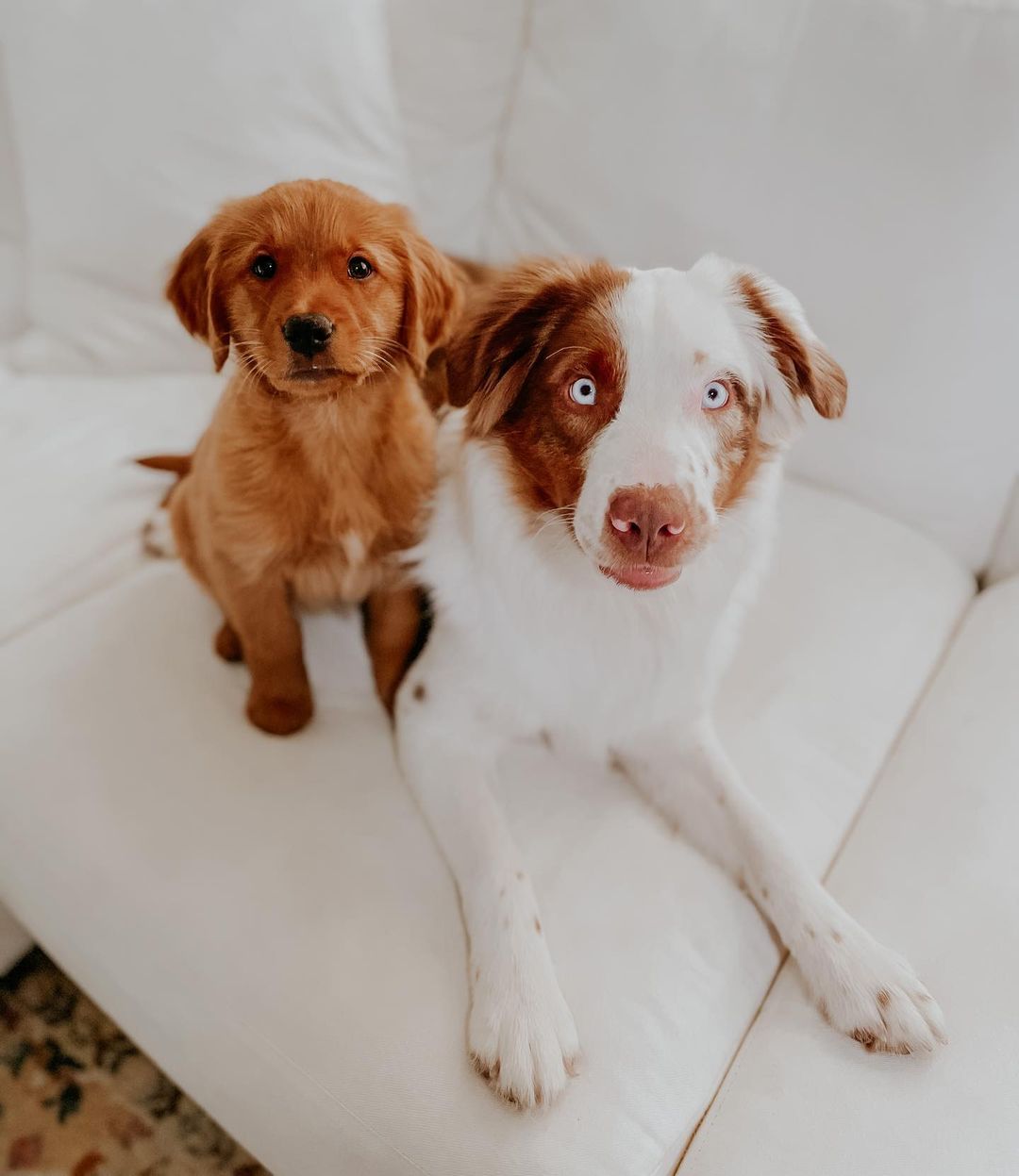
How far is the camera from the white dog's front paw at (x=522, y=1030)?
1011 mm

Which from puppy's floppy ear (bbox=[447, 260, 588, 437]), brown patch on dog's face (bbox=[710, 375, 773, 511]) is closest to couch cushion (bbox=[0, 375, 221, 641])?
puppy's floppy ear (bbox=[447, 260, 588, 437])

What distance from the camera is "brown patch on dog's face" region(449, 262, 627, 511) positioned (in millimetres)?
1122

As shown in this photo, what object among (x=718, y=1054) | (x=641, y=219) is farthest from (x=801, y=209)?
(x=718, y=1054)

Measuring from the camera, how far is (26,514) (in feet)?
5.72

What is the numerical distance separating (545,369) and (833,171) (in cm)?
83

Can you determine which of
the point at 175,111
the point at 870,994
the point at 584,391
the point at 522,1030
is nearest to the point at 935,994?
the point at 870,994

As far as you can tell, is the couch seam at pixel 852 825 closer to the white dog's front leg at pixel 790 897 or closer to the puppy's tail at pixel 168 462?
the white dog's front leg at pixel 790 897

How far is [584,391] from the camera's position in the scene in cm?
113

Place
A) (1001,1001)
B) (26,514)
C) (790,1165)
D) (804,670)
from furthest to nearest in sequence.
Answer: (26,514) < (804,670) < (1001,1001) < (790,1165)

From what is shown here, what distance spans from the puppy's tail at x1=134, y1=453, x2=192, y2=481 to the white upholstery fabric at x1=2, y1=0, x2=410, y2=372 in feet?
1.14

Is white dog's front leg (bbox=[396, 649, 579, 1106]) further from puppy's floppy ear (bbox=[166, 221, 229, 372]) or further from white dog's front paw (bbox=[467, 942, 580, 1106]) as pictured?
puppy's floppy ear (bbox=[166, 221, 229, 372])

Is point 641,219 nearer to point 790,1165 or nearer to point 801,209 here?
point 801,209

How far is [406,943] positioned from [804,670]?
2.66ft

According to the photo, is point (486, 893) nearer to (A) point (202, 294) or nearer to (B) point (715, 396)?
(B) point (715, 396)
